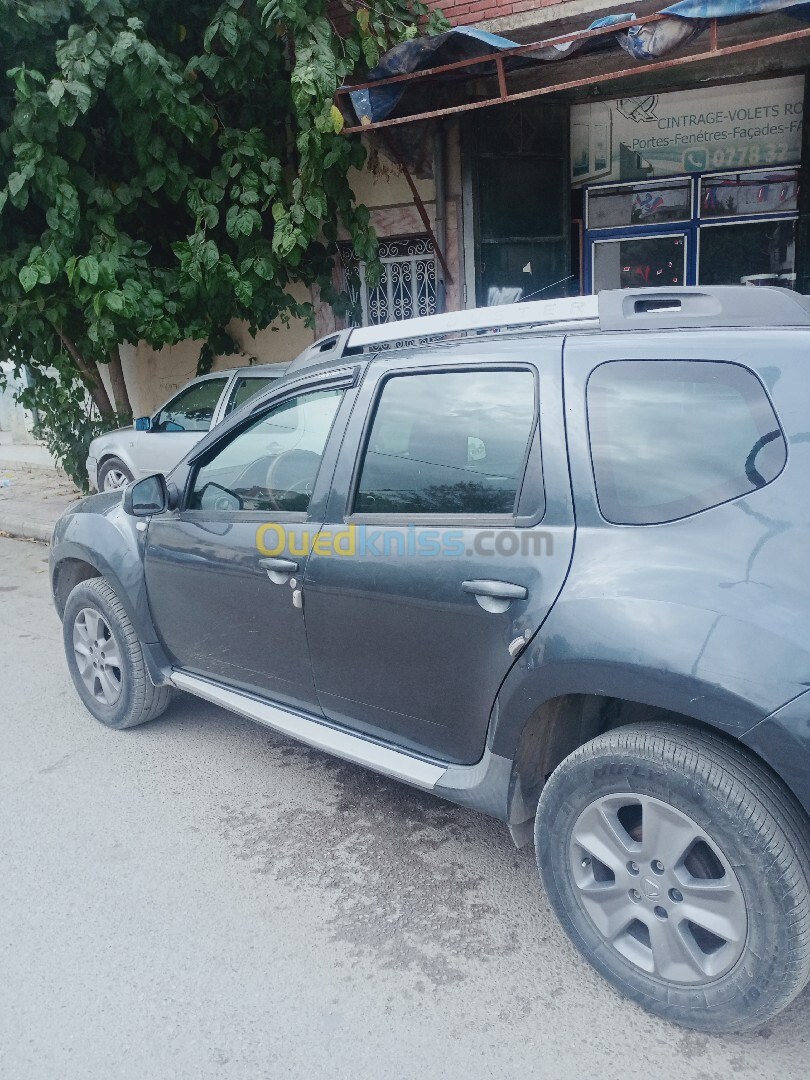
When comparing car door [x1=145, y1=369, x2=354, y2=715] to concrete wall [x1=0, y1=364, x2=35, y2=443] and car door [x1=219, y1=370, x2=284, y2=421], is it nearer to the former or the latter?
car door [x1=219, y1=370, x2=284, y2=421]

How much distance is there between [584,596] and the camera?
2336mm

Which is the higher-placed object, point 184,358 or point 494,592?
point 184,358

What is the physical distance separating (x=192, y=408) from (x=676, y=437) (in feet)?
22.4

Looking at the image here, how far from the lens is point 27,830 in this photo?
3.43 metres

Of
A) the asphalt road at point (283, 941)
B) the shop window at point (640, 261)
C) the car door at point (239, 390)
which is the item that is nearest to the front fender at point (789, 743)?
the asphalt road at point (283, 941)

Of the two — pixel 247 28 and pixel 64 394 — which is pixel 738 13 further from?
pixel 64 394

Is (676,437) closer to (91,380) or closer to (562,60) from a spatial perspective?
(562,60)

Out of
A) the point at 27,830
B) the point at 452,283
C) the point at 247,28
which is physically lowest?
the point at 27,830

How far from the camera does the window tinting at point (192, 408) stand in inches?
322

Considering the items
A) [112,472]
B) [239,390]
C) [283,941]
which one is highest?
[239,390]

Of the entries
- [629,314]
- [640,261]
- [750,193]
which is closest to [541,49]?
[750,193]

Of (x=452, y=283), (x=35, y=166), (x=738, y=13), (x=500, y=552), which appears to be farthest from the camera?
(x=452, y=283)

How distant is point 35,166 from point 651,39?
4908 millimetres

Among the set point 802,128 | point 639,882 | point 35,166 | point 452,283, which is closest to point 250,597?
point 639,882
